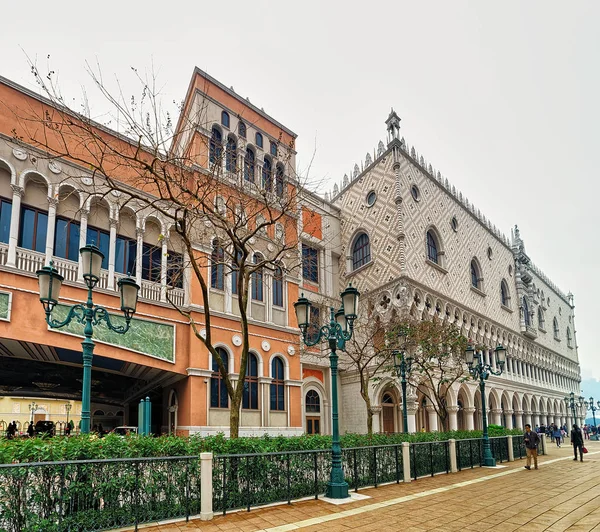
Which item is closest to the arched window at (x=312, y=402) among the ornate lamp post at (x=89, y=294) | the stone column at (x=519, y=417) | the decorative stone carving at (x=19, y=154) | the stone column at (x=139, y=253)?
the stone column at (x=139, y=253)

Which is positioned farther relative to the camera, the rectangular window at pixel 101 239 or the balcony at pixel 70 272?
the rectangular window at pixel 101 239

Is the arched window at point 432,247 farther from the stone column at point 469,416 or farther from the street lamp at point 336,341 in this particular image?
the street lamp at point 336,341

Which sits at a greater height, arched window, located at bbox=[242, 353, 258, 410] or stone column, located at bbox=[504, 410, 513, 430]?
arched window, located at bbox=[242, 353, 258, 410]


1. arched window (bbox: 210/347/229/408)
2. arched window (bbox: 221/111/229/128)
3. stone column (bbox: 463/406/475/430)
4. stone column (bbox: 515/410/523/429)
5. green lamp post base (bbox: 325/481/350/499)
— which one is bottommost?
stone column (bbox: 515/410/523/429)

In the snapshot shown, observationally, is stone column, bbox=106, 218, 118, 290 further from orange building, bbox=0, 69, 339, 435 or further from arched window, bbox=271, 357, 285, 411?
arched window, bbox=271, 357, 285, 411

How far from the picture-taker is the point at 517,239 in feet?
152

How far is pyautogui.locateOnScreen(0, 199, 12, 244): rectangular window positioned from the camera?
14.3 meters

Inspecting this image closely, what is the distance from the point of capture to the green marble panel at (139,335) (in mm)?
14534

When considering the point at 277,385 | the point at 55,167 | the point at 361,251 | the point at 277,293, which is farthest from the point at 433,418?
the point at 55,167

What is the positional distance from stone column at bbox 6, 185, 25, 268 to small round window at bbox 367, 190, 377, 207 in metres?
20.0

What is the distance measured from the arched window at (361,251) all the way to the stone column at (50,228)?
1844 cm

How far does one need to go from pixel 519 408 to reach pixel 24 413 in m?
40.0

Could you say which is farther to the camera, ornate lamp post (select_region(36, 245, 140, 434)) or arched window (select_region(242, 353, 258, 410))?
arched window (select_region(242, 353, 258, 410))

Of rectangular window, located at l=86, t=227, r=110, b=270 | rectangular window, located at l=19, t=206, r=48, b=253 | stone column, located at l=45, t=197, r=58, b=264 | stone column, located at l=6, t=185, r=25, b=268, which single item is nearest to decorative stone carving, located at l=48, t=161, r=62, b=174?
stone column, located at l=45, t=197, r=58, b=264
